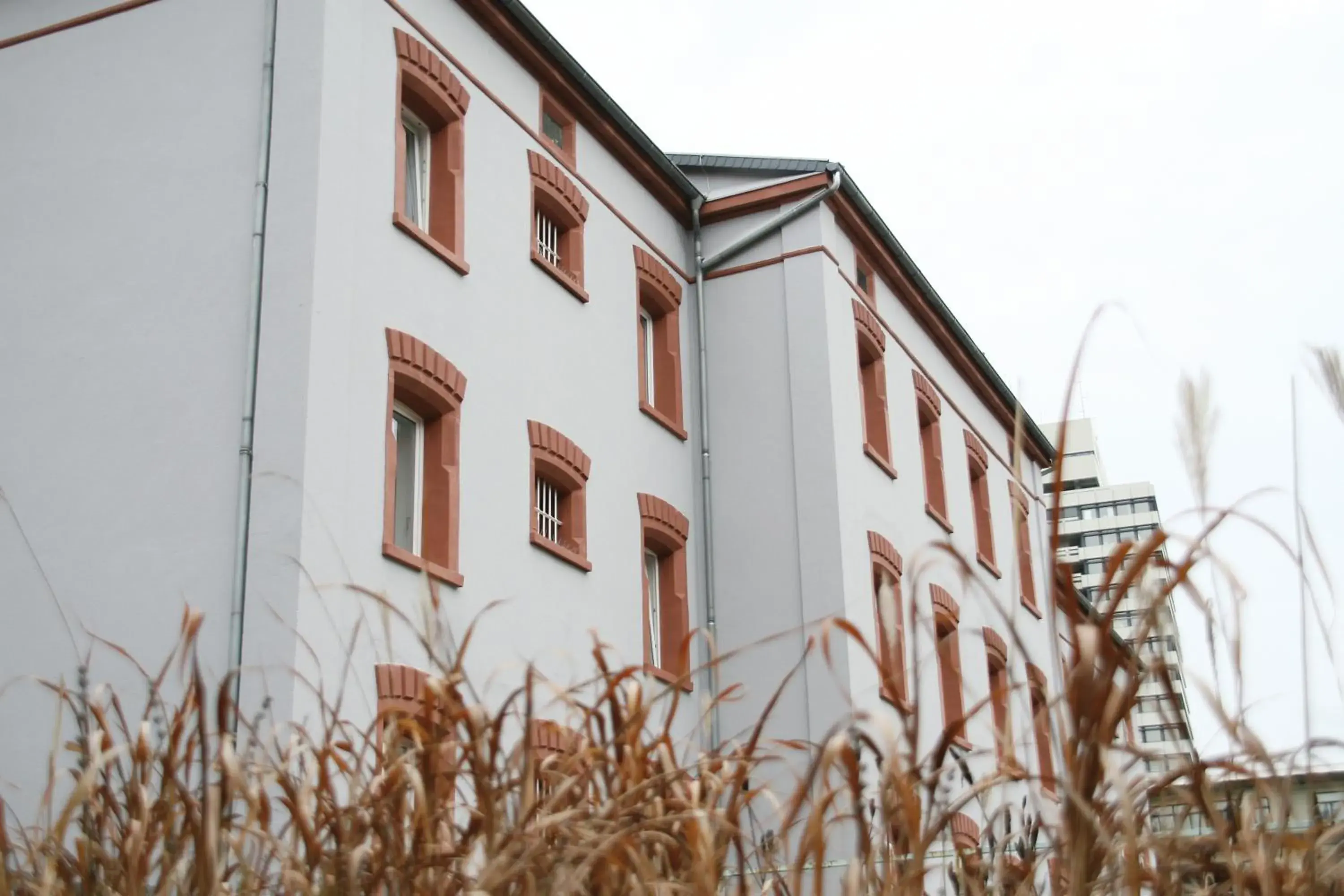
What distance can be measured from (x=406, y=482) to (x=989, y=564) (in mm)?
12413

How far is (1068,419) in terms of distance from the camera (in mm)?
2838

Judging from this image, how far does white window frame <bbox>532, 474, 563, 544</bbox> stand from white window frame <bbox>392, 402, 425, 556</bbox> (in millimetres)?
1667

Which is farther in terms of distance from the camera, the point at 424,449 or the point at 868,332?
the point at 868,332

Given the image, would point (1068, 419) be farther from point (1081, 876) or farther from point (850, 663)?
point (850, 663)

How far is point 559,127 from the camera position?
17.4 metres

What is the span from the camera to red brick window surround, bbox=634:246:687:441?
18297 millimetres

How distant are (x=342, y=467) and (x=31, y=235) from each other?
358 centimetres

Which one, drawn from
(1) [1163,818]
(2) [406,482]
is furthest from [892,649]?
(2) [406,482]

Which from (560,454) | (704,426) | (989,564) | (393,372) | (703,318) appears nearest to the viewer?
(393,372)

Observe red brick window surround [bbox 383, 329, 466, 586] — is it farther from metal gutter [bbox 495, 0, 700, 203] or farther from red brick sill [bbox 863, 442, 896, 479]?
red brick sill [bbox 863, 442, 896, 479]

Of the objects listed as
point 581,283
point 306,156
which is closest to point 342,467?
point 306,156

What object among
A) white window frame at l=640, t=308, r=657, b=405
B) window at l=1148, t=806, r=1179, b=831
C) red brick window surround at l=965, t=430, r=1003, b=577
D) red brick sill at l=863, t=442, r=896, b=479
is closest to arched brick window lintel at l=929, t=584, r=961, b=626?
red brick sill at l=863, t=442, r=896, b=479

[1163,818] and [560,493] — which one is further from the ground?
[560,493]

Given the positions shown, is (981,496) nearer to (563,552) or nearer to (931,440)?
(931,440)
